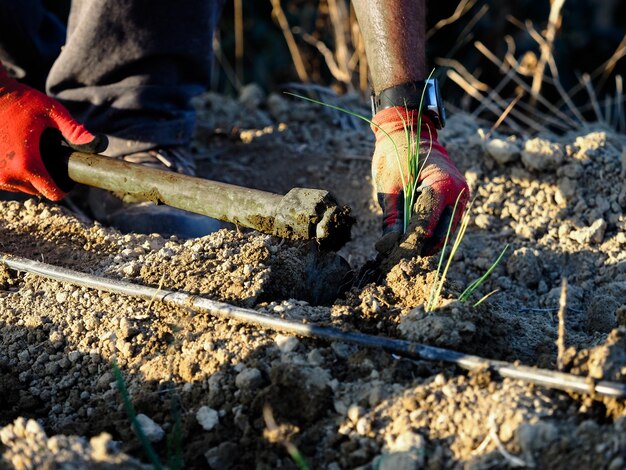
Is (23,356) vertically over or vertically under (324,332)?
under

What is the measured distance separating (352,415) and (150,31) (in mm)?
1751

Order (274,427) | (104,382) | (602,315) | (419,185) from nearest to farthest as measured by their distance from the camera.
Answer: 1. (274,427)
2. (104,382)
3. (602,315)
4. (419,185)

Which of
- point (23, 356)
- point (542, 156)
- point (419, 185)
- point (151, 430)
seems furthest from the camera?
point (542, 156)

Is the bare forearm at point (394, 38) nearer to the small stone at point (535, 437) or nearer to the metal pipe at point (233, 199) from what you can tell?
the metal pipe at point (233, 199)

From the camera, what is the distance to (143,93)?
281 cm

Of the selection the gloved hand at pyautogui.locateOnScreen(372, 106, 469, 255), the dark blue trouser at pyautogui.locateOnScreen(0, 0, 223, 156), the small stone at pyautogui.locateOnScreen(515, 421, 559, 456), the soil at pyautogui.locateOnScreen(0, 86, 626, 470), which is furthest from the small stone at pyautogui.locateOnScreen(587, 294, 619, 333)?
the dark blue trouser at pyautogui.locateOnScreen(0, 0, 223, 156)

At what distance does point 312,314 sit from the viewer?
71.2 inches

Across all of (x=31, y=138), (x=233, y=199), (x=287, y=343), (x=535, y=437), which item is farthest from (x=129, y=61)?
(x=535, y=437)

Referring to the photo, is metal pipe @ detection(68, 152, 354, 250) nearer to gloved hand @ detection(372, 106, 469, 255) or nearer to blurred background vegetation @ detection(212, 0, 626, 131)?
gloved hand @ detection(372, 106, 469, 255)

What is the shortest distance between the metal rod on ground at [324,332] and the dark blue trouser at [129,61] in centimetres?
89

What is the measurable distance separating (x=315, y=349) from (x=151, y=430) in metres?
0.38

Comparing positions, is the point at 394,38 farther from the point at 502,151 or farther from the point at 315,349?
the point at 315,349

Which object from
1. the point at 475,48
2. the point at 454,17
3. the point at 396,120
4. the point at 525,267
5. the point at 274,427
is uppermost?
the point at 396,120

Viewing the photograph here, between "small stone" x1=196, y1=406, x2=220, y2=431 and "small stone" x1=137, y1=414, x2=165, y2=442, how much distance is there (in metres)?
0.08
